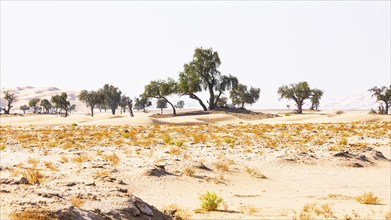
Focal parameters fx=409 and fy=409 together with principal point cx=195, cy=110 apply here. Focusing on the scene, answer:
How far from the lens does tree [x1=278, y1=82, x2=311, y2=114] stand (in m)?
96.4

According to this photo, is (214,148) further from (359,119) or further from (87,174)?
(359,119)

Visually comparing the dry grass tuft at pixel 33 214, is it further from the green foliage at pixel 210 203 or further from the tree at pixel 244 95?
the tree at pixel 244 95

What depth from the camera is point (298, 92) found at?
98062 millimetres

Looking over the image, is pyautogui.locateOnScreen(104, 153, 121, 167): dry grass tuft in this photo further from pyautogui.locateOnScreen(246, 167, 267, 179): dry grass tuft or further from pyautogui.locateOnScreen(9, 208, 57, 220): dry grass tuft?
pyautogui.locateOnScreen(9, 208, 57, 220): dry grass tuft

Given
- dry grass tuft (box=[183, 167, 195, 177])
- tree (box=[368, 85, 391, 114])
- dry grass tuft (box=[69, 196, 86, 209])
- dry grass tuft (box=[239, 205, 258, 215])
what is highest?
tree (box=[368, 85, 391, 114])

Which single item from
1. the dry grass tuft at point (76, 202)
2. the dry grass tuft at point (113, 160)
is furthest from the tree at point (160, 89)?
the dry grass tuft at point (76, 202)

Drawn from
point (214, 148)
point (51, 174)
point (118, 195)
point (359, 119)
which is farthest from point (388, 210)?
point (359, 119)

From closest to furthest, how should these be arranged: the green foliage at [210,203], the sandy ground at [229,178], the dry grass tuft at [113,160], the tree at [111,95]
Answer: the sandy ground at [229,178], the green foliage at [210,203], the dry grass tuft at [113,160], the tree at [111,95]

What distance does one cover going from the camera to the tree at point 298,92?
316 ft

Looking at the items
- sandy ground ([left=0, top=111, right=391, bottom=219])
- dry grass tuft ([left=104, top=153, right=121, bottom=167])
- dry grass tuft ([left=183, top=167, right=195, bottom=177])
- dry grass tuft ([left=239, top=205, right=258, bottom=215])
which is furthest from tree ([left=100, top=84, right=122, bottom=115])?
dry grass tuft ([left=239, top=205, right=258, bottom=215])

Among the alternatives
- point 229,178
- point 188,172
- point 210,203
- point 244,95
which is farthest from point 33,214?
point 244,95

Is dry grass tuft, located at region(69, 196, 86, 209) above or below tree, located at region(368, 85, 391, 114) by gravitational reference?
below

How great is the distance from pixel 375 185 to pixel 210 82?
2481 inches

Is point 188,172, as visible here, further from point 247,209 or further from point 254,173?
point 247,209
